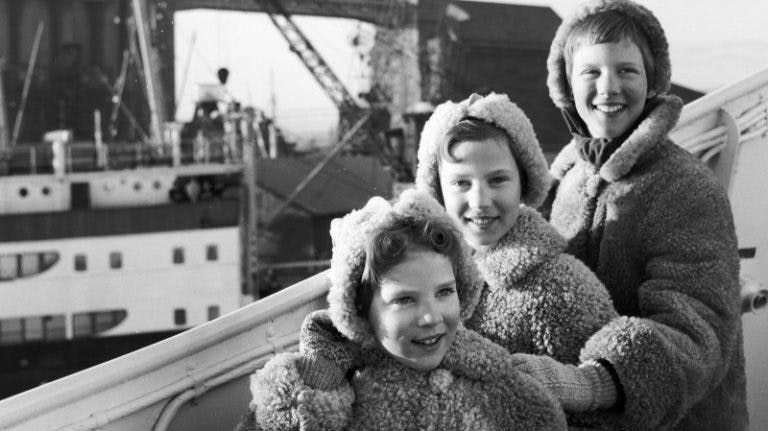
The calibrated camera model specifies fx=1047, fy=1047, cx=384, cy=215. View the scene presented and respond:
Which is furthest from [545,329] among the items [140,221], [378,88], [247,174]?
[378,88]

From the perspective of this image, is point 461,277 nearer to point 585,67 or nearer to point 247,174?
point 585,67

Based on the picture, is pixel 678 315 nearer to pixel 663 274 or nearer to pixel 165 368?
pixel 663 274

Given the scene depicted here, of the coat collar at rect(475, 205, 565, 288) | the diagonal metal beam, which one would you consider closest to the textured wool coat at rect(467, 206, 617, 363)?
the coat collar at rect(475, 205, 565, 288)

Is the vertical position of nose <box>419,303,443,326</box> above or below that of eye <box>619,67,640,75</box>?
below

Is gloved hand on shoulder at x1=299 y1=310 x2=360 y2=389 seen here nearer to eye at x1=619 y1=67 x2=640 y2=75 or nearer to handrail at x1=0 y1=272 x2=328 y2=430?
handrail at x1=0 y1=272 x2=328 y2=430

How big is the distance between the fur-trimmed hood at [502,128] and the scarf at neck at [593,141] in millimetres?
231

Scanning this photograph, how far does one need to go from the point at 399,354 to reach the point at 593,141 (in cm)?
74

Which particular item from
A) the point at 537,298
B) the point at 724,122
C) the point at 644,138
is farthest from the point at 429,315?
the point at 724,122

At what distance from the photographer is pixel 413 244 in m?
1.52

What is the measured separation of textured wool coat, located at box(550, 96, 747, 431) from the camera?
1.76 meters

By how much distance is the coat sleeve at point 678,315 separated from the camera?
1.75 metres

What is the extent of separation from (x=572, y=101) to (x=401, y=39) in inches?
817

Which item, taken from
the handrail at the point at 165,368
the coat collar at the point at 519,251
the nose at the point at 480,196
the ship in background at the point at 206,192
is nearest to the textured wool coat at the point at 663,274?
the coat collar at the point at 519,251

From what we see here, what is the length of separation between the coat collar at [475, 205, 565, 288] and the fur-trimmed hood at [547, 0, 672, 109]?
375 millimetres
